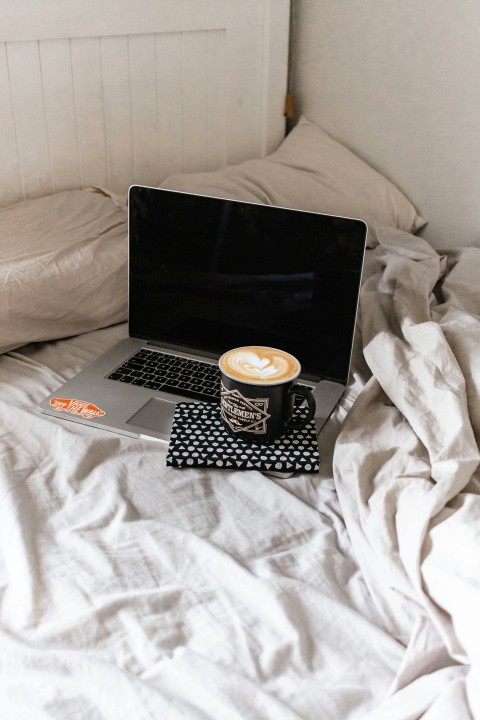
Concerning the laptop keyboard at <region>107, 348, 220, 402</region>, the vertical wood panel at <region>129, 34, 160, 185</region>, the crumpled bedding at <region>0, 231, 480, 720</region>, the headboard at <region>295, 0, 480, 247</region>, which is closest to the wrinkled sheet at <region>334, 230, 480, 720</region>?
the crumpled bedding at <region>0, 231, 480, 720</region>

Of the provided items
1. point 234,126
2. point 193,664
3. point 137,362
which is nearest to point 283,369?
point 137,362

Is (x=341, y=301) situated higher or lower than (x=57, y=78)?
lower

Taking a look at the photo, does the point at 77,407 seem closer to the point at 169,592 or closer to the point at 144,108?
the point at 169,592

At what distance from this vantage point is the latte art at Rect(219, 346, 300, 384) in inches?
34.8

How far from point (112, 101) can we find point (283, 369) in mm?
758

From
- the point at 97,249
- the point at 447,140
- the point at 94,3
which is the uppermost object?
the point at 94,3

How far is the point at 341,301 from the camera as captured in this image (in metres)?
1.00

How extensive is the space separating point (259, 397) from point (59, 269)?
0.42 meters

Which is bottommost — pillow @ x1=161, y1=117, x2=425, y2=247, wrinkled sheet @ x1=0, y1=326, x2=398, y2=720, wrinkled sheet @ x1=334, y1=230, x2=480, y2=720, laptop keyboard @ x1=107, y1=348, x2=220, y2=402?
wrinkled sheet @ x1=0, y1=326, x2=398, y2=720

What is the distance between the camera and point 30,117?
1315 mm

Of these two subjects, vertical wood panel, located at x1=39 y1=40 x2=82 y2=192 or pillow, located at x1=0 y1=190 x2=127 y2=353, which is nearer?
pillow, located at x1=0 y1=190 x2=127 y2=353

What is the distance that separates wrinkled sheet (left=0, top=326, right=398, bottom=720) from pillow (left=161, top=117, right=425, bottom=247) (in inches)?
23.3

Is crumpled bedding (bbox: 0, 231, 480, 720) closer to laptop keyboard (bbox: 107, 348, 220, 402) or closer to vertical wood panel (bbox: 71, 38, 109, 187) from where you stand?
laptop keyboard (bbox: 107, 348, 220, 402)

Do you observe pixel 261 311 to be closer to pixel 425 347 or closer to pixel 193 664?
pixel 425 347
